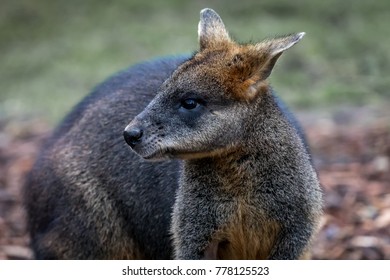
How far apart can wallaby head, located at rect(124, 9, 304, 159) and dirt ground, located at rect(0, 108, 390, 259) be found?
168 cm

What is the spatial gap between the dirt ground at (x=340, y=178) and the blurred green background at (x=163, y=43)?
0.48m

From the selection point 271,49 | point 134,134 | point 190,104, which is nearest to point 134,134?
point 134,134

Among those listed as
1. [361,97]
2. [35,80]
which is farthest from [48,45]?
[361,97]

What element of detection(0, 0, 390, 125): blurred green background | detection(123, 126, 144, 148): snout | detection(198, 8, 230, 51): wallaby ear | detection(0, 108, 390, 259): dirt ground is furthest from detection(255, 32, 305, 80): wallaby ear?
detection(0, 0, 390, 125): blurred green background

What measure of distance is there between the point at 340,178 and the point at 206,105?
2791mm

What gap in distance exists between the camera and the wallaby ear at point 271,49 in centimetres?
422

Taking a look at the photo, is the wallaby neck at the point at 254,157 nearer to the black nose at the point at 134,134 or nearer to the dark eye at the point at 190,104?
the dark eye at the point at 190,104

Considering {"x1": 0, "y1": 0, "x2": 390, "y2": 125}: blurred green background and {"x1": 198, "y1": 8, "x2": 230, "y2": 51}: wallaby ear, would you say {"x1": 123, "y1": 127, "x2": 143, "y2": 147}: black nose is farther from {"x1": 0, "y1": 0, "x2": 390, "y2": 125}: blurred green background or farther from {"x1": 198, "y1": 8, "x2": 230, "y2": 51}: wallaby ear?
{"x1": 0, "y1": 0, "x2": 390, "y2": 125}: blurred green background

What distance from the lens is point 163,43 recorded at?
32.9 feet

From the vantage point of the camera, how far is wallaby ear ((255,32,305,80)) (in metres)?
4.22

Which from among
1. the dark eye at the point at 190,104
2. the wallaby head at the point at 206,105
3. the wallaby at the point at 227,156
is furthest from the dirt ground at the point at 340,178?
the dark eye at the point at 190,104

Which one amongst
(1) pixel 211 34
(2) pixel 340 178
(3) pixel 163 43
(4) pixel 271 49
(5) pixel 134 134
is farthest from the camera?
(3) pixel 163 43

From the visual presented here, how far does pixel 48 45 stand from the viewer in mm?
10539

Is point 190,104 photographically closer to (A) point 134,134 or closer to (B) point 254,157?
(A) point 134,134
